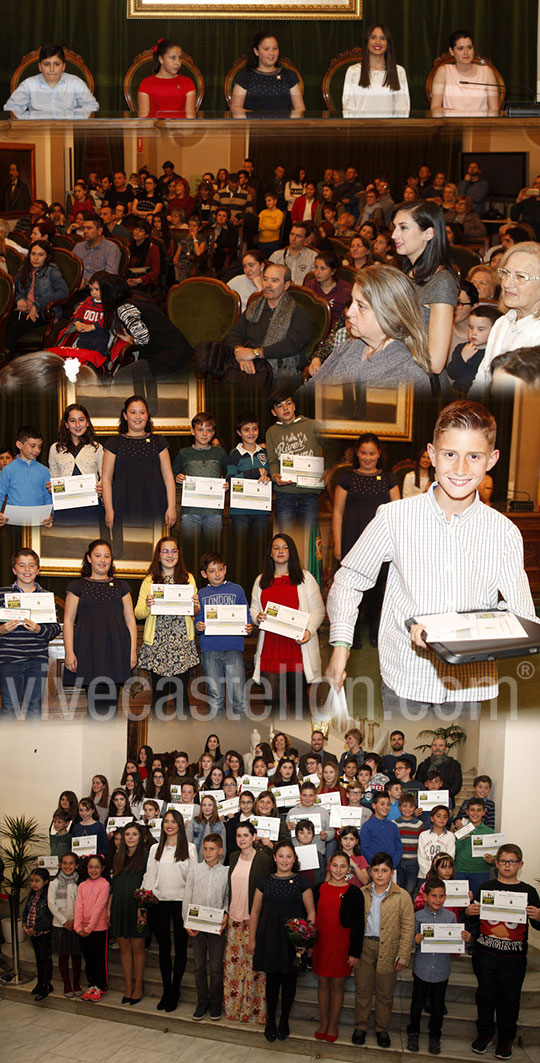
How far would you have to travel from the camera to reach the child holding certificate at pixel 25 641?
5.95m

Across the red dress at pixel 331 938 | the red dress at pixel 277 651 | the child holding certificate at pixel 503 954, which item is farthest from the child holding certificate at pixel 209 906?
the child holding certificate at pixel 503 954

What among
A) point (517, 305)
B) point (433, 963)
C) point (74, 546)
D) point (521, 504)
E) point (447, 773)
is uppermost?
point (517, 305)

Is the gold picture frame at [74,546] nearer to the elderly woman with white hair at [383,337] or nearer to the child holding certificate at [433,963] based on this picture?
the elderly woman with white hair at [383,337]

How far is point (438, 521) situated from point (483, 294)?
1.78 m

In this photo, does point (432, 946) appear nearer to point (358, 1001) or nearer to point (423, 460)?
point (358, 1001)

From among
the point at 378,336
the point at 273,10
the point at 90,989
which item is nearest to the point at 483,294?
the point at 378,336

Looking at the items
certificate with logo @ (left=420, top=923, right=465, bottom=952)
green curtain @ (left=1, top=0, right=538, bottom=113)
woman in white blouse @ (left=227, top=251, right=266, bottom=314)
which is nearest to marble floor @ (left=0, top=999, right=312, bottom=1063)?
certificate with logo @ (left=420, top=923, right=465, bottom=952)

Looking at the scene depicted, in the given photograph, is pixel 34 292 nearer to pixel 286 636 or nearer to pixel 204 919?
pixel 286 636

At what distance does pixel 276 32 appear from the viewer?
11125 mm

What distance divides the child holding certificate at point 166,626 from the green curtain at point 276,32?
642 centimetres

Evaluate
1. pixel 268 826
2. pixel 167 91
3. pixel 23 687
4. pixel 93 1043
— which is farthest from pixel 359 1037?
pixel 167 91

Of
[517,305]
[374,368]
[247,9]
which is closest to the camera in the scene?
[517,305]

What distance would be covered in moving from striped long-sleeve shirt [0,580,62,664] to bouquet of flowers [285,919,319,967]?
1.91 m

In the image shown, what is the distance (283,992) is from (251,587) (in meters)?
2.17
